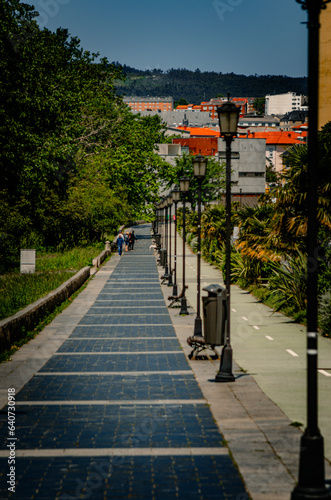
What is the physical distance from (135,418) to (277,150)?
17897 cm

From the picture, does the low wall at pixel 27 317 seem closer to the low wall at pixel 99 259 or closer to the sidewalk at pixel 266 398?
the sidewalk at pixel 266 398

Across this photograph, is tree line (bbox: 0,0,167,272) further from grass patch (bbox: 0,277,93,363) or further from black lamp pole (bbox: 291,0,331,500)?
black lamp pole (bbox: 291,0,331,500)

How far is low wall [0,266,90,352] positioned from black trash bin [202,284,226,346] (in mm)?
4962

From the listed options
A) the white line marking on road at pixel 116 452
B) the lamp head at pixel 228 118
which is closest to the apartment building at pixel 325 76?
the lamp head at pixel 228 118

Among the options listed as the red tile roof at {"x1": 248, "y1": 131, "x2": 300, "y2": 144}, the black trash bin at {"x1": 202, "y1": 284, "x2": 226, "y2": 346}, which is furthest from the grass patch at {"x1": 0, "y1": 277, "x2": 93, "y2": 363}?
the red tile roof at {"x1": 248, "y1": 131, "x2": 300, "y2": 144}

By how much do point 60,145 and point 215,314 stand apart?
2707 cm

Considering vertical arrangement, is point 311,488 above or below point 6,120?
below

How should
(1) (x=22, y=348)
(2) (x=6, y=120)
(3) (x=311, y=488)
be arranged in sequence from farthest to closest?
1. (2) (x=6, y=120)
2. (1) (x=22, y=348)
3. (3) (x=311, y=488)

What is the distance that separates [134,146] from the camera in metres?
64.0

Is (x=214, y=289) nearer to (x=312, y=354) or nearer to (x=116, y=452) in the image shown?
(x=116, y=452)

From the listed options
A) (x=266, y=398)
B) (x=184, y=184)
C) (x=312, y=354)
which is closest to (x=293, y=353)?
(x=266, y=398)

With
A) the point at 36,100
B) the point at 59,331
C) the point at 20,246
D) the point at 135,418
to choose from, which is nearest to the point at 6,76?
the point at 36,100

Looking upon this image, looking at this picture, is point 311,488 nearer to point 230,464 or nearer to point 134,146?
point 230,464

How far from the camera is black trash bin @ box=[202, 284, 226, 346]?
11.8 m
